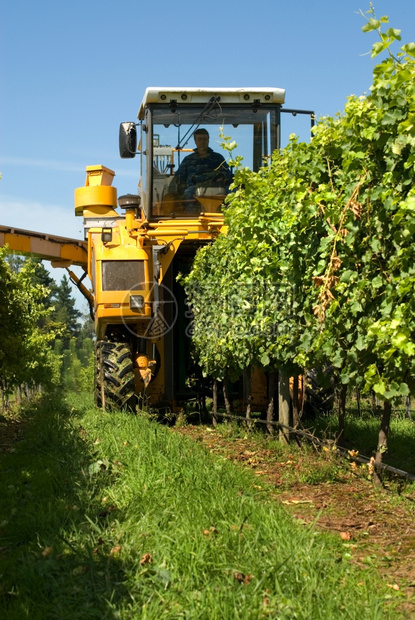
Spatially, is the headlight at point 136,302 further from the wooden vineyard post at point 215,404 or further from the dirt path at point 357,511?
the dirt path at point 357,511

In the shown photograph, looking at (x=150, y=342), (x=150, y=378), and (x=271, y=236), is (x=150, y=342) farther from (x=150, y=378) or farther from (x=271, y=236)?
(x=271, y=236)

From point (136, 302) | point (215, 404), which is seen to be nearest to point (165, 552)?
point (136, 302)

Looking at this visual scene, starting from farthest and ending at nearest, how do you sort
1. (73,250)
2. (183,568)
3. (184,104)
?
(73,250)
(184,104)
(183,568)

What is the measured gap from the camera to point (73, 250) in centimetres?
1293

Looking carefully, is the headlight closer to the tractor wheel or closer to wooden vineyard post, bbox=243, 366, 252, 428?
the tractor wheel

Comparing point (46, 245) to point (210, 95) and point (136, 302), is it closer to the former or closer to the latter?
point (136, 302)

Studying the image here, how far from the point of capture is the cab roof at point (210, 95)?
1079cm

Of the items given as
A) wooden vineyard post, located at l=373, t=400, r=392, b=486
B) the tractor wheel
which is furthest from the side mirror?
wooden vineyard post, located at l=373, t=400, r=392, b=486

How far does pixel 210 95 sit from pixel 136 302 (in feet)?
9.36

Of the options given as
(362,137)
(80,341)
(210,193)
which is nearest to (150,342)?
(210,193)

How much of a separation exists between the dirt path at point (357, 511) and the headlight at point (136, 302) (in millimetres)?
2646

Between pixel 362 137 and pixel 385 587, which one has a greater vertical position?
pixel 362 137

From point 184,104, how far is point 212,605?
8.19 meters

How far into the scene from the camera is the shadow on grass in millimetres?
4004
